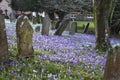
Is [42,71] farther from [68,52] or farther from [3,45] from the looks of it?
[68,52]

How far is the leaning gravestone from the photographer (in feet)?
25.6

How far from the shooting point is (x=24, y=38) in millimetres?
7977

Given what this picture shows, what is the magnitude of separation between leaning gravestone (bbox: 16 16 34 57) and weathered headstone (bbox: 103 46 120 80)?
137 inches

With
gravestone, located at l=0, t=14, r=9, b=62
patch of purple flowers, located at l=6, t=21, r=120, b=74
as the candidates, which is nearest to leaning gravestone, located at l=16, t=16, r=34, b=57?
patch of purple flowers, located at l=6, t=21, r=120, b=74

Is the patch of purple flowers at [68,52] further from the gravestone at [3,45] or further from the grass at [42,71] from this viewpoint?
the gravestone at [3,45]

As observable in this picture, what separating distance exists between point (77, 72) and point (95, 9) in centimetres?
669

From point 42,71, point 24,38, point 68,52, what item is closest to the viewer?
point 42,71

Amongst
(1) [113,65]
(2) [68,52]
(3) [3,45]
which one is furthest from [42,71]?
(2) [68,52]

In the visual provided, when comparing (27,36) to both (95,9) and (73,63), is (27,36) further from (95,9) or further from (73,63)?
(95,9)

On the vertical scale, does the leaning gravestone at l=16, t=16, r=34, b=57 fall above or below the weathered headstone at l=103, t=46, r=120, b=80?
below

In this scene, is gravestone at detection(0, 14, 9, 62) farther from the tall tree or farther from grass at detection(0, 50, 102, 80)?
the tall tree

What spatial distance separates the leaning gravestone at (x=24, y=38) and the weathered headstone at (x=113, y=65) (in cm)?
347

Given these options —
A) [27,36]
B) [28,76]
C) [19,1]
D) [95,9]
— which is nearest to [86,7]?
[19,1]

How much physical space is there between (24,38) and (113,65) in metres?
3.77
